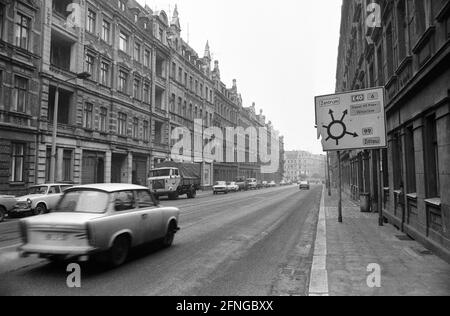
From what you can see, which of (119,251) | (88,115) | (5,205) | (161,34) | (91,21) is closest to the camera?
(119,251)

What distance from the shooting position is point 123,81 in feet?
115

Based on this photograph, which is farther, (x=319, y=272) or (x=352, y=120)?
(x=352, y=120)

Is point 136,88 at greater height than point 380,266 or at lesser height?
greater

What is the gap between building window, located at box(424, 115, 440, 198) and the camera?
9.02 m

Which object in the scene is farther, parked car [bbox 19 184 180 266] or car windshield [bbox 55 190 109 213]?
car windshield [bbox 55 190 109 213]

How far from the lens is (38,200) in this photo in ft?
55.5

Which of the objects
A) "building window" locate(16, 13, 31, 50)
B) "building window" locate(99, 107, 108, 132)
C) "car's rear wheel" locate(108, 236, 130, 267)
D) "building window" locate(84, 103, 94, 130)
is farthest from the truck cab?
"car's rear wheel" locate(108, 236, 130, 267)

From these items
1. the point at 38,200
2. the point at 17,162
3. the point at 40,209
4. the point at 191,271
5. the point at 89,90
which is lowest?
the point at 191,271

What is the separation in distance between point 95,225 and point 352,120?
9899 millimetres

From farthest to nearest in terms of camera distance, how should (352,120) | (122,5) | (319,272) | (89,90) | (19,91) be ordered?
(122,5), (89,90), (19,91), (352,120), (319,272)

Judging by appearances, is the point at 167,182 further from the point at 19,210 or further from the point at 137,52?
the point at 19,210

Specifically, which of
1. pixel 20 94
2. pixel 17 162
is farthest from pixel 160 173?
pixel 20 94

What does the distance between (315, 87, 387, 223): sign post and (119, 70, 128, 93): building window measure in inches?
984

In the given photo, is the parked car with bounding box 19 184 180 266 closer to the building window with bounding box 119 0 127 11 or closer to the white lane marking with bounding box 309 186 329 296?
the white lane marking with bounding box 309 186 329 296
